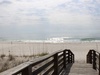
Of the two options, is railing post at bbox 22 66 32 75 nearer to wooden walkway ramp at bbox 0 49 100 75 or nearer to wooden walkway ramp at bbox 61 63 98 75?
→ wooden walkway ramp at bbox 0 49 100 75

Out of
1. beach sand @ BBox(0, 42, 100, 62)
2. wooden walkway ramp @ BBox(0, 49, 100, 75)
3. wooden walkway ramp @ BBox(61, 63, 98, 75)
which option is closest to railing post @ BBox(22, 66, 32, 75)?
wooden walkway ramp @ BBox(0, 49, 100, 75)

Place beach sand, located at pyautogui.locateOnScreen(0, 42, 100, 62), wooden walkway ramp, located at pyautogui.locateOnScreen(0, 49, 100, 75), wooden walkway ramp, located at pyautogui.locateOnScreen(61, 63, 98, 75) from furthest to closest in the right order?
beach sand, located at pyautogui.locateOnScreen(0, 42, 100, 62) < wooden walkway ramp, located at pyautogui.locateOnScreen(61, 63, 98, 75) < wooden walkway ramp, located at pyautogui.locateOnScreen(0, 49, 100, 75)

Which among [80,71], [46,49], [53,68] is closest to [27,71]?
[53,68]

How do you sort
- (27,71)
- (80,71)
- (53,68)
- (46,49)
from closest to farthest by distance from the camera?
(27,71) → (53,68) → (80,71) → (46,49)

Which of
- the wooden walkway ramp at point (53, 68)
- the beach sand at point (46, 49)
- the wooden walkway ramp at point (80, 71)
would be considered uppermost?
the wooden walkway ramp at point (53, 68)

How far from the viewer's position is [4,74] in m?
2.67

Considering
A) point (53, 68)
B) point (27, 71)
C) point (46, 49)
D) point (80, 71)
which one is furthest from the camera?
point (46, 49)

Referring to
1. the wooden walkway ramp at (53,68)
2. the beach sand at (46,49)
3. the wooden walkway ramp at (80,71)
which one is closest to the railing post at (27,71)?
the wooden walkway ramp at (53,68)

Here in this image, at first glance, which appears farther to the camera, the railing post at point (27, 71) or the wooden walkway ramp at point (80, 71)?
the wooden walkway ramp at point (80, 71)

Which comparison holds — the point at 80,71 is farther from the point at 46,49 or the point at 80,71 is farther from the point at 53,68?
the point at 46,49

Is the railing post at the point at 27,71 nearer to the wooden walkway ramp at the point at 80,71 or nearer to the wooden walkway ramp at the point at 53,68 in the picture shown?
the wooden walkway ramp at the point at 53,68

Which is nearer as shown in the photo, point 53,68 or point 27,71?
point 27,71

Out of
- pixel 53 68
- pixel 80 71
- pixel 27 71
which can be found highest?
pixel 27 71

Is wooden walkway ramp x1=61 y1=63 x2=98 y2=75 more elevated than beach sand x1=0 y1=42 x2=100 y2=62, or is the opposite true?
wooden walkway ramp x1=61 y1=63 x2=98 y2=75
